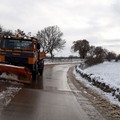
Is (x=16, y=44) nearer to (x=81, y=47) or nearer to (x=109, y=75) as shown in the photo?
(x=109, y=75)

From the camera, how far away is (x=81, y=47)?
12812 cm

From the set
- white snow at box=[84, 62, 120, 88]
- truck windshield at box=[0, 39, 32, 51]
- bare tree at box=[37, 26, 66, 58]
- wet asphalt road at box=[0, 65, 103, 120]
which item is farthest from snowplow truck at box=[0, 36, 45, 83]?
bare tree at box=[37, 26, 66, 58]

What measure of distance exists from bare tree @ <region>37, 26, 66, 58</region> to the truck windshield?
7626 centimetres

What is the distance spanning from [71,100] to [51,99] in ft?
2.78

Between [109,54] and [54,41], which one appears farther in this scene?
[54,41]

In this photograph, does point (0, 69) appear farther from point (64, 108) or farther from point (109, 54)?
point (109, 54)

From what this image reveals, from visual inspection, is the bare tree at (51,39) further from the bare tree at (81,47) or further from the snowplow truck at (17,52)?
the snowplow truck at (17,52)


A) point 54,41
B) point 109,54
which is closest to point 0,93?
point 109,54

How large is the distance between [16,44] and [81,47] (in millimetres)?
109555

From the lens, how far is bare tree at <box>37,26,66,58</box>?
97.4m

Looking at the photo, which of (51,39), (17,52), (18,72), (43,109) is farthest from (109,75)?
(51,39)

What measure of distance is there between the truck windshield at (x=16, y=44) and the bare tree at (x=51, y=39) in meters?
76.3

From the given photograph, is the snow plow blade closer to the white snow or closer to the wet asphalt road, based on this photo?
the wet asphalt road

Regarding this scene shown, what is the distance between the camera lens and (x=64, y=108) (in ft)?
34.9
